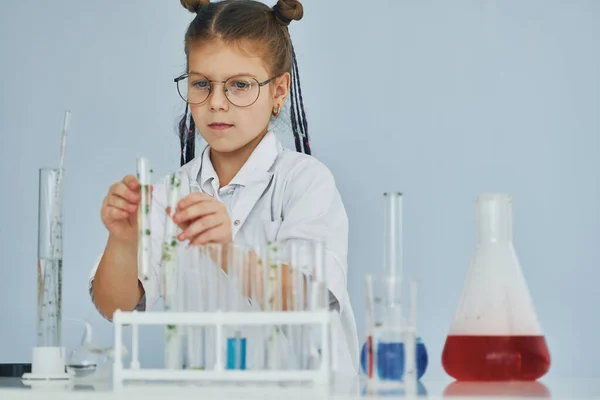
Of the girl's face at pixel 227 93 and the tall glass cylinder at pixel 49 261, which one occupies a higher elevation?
the girl's face at pixel 227 93

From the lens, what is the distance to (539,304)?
90.0 inches

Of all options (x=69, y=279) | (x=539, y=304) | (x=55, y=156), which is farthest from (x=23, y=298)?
(x=539, y=304)

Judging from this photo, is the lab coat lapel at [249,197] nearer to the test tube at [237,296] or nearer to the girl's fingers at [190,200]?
the girl's fingers at [190,200]

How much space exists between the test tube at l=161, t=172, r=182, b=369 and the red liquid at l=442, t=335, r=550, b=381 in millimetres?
296

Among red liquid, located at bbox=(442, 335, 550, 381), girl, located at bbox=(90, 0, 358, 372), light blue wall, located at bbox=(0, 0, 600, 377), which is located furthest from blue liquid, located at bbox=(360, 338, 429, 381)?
light blue wall, located at bbox=(0, 0, 600, 377)

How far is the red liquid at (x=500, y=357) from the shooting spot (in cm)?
95

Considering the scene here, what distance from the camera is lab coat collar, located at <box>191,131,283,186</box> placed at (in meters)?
1.67

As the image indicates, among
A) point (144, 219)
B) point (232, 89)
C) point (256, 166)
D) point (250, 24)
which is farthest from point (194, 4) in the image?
point (144, 219)

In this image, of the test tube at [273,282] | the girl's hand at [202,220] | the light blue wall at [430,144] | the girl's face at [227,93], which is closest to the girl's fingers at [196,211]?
the girl's hand at [202,220]

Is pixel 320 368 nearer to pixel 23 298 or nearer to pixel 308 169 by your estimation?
pixel 308 169

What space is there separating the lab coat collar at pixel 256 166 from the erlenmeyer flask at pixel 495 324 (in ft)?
2.40

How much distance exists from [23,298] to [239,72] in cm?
114

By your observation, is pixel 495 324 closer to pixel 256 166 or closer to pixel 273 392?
pixel 273 392

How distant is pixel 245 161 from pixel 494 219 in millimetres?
807
